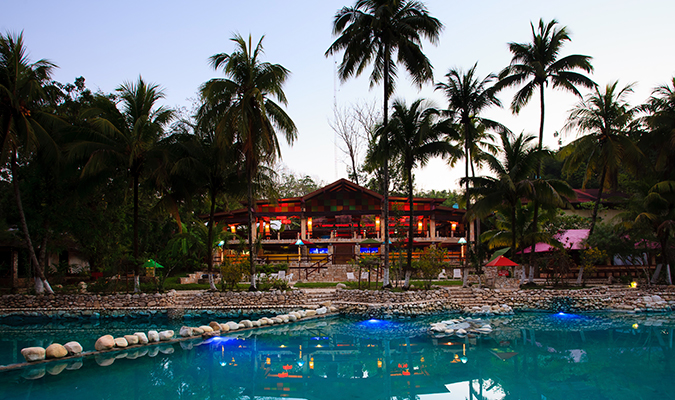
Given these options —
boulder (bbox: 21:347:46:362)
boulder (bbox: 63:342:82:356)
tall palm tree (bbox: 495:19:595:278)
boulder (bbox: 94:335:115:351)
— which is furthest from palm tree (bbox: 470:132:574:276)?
boulder (bbox: 21:347:46:362)

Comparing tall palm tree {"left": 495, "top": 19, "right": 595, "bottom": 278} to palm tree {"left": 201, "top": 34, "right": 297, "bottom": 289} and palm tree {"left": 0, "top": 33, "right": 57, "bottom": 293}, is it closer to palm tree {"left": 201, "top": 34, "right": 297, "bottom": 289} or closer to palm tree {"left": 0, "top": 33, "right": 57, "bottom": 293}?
palm tree {"left": 201, "top": 34, "right": 297, "bottom": 289}

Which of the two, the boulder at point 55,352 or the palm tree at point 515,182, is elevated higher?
the palm tree at point 515,182

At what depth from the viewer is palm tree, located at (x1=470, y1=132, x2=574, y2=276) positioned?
18594 mm

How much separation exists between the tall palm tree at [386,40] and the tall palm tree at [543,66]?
5.29 metres

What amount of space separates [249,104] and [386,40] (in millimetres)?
6136

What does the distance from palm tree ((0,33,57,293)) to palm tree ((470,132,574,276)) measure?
18.2 m

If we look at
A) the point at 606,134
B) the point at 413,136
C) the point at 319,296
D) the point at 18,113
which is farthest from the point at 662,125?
the point at 18,113

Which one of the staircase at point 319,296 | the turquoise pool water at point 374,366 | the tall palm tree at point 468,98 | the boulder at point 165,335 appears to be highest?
the tall palm tree at point 468,98

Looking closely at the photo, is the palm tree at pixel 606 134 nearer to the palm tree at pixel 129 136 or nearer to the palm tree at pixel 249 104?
the palm tree at pixel 249 104

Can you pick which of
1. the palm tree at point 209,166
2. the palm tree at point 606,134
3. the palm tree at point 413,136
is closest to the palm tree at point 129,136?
the palm tree at point 209,166

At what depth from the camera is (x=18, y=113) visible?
644 inches

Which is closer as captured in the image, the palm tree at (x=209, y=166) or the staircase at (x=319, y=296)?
the staircase at (x=319, y=296)

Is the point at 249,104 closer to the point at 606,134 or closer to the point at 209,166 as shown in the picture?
the point at 209,166

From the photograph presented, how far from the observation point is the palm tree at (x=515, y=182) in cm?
1859
